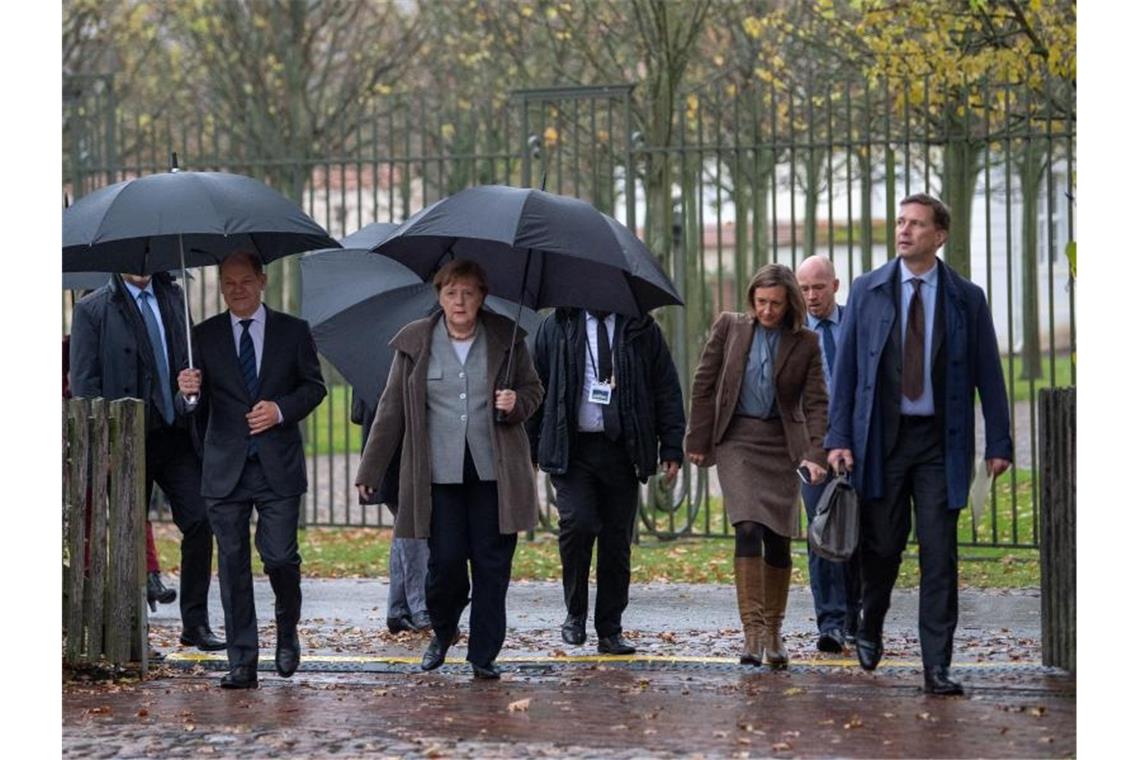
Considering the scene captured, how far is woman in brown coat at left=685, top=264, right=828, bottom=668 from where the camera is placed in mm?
9016

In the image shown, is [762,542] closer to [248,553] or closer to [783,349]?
[783,349]

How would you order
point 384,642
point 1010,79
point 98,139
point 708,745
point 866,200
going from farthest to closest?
point 98,139, point 1010,79, point 866,200, point 384,642, point 708,745

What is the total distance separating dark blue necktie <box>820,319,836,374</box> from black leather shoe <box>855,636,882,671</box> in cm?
166

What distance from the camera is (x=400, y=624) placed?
10250 millimetres

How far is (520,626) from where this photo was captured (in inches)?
417

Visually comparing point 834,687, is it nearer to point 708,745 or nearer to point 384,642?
point 708,745

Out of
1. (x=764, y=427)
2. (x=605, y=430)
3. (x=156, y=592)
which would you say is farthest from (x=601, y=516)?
(x=156, y=592)

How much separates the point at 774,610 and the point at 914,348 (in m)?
1.42

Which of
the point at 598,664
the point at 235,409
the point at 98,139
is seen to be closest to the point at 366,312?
the point at 235,409

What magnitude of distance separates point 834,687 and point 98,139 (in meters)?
8.80

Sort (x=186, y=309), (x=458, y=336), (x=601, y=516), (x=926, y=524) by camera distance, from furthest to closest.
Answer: (x=601, y=516), (x=186, y=309), (x=458, y=336), (x=926, y=524)

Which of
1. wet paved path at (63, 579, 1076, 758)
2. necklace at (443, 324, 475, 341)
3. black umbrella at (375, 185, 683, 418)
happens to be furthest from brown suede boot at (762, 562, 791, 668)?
necklace at (443, 324, 475, 341)

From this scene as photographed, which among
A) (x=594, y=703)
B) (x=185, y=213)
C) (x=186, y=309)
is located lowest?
(x=594, y=703)

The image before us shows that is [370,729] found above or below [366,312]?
below
